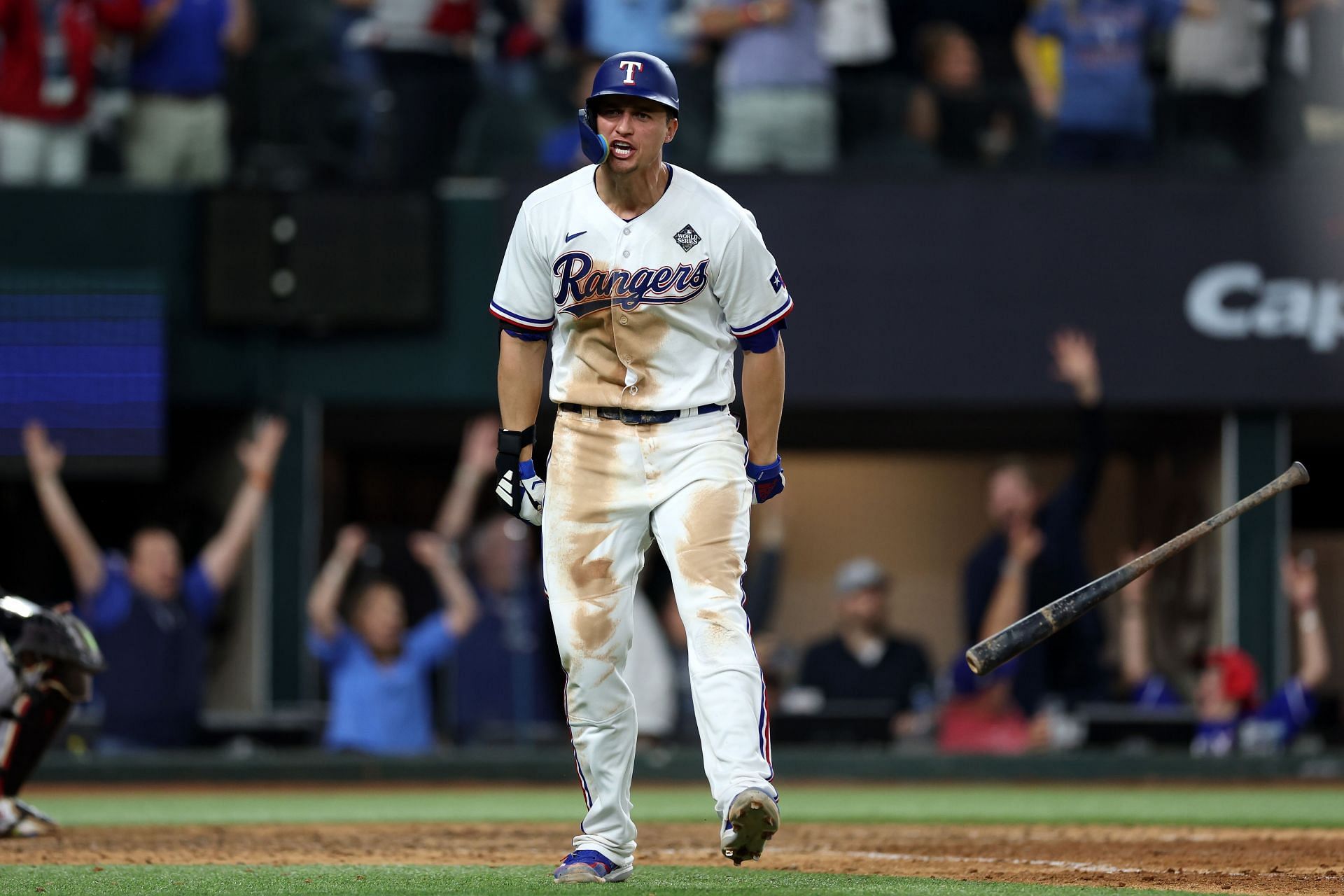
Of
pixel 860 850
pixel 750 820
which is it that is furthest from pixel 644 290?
pixel 860 850

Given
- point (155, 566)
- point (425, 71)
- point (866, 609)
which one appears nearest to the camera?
point (155, 566)

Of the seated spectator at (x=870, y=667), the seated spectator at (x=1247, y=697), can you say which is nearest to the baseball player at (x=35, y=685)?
the seated spectator at (x=870, y=667)

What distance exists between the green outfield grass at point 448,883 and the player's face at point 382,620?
4670mm

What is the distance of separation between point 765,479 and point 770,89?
6.70 metres

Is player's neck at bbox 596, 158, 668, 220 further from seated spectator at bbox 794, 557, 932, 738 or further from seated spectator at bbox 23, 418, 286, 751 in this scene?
seated spectator at bbox 794, 557, 932, 738

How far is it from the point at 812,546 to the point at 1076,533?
342cm

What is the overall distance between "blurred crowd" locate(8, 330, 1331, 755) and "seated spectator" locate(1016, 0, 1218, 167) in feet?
3.77

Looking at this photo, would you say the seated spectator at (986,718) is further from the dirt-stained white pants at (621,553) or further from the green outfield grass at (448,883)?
the dirt-stained white pants at (621,553)

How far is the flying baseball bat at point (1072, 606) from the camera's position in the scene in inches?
209

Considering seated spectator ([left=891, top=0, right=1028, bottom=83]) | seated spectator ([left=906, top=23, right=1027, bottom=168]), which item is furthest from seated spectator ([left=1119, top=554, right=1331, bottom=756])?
seated spectator ([left=891, top=0, right=1028, bottom=83])

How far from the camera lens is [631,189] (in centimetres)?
511

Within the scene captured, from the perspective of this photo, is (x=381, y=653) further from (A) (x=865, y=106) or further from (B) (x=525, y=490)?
(B) (x=525, y=490)

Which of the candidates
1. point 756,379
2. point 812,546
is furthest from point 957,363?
point 756,379

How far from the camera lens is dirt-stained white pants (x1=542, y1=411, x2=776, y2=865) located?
507cm
